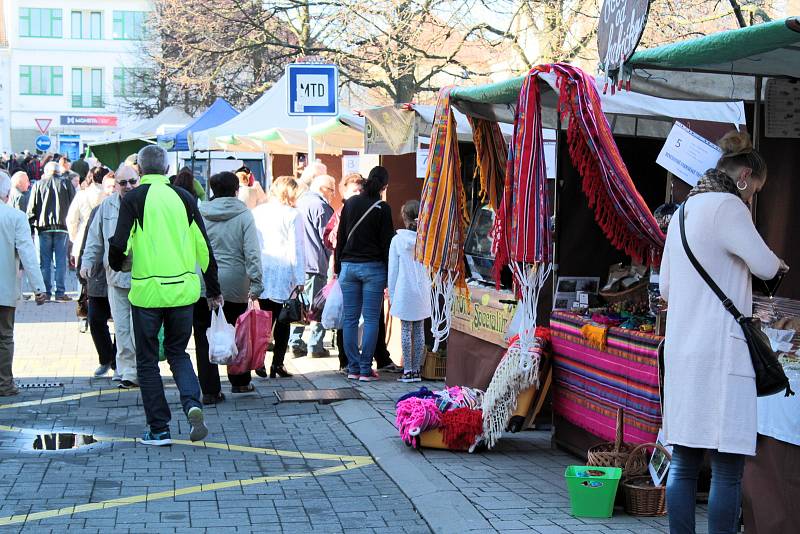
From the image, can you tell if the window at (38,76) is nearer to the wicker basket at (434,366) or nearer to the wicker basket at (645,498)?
the wicker basket at (434,366)

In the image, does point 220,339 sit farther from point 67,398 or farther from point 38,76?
point 38,76

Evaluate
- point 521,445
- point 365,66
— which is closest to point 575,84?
point 521,445

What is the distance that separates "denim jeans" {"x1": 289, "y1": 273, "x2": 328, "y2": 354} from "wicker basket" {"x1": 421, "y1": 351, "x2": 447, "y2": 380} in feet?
5.58

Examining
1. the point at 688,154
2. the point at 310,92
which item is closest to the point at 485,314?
the point at 688,154

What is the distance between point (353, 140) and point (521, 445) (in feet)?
24.0

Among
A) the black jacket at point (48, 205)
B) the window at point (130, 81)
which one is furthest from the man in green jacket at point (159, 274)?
the window at point (130, 81)

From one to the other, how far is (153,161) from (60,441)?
206 centimetres

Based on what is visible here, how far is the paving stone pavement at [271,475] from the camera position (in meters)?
5.79

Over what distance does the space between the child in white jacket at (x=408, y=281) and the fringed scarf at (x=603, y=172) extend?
3.40m

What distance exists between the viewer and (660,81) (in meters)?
6.31

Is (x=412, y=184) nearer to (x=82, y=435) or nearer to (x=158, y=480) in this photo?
(x=82, y=435)

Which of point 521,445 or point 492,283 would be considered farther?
point 492,283

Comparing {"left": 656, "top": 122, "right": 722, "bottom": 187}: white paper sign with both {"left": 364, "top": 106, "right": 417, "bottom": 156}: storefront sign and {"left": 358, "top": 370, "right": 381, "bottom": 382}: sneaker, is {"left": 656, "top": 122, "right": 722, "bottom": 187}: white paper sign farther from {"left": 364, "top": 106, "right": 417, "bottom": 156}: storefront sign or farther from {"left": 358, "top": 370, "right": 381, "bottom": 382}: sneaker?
{"left": 358, "top": 370, "right": 381, "bottom": 382}: sneaker

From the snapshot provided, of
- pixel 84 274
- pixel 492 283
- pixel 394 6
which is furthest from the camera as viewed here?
pixel 394 6
